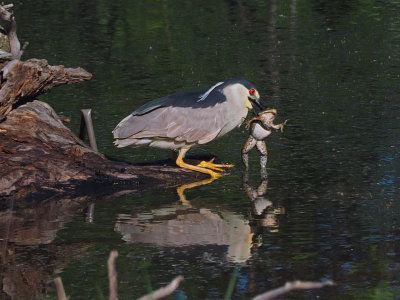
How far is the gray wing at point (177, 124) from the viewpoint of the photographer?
935cm

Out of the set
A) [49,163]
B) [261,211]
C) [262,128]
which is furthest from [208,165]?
[49,163]

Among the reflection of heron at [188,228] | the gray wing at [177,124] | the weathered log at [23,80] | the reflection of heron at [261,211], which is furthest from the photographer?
the gray wing at [177,124]

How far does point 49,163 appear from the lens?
9.13 m

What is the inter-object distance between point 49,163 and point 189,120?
4.61ft

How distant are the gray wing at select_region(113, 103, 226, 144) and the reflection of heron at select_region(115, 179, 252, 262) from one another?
3.16 ft

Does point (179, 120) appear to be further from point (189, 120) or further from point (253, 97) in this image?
point (253, 97)

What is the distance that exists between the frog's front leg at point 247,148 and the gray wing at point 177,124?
0.32 metres

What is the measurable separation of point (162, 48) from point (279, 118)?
16.7 feet

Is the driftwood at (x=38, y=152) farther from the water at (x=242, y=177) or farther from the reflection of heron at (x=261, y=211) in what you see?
the reflection of heron at (x=261, y=211)

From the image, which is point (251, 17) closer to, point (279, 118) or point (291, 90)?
point (291, 90)

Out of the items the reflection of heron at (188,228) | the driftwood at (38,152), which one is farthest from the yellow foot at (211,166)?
the reflection of heron at (188,228)

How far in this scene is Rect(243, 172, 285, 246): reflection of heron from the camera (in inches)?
310

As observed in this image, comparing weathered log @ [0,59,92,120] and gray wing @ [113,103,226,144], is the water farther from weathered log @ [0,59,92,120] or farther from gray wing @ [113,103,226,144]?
weathered log @ [0,59,92,120]

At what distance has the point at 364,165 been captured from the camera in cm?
970
